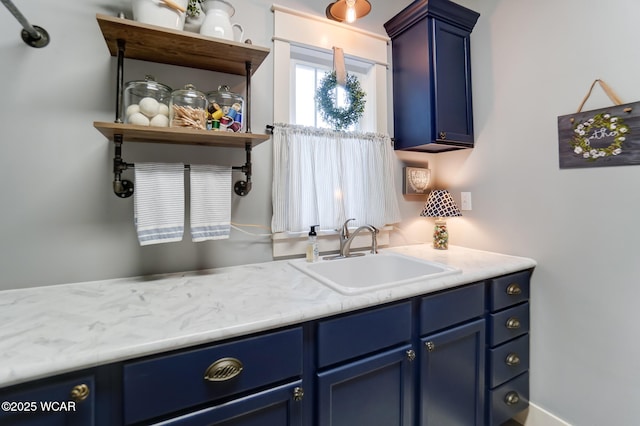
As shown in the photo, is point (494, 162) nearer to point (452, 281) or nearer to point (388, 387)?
point (452, 281)

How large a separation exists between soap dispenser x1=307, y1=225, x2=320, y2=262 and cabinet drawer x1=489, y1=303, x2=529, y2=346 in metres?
0.91

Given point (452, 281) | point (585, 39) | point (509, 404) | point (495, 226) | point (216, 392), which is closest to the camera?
point (216, 392)

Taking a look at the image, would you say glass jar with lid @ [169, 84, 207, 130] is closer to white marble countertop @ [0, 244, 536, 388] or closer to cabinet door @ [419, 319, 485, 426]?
white marble countertop @ [0, 244, 536, 388]

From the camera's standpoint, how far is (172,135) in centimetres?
105

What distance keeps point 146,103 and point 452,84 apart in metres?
1.64

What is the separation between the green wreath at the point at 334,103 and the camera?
1.51 metres

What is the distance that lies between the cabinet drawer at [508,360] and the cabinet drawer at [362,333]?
620 millimetres

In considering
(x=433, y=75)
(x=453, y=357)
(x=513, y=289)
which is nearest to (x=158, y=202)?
(x=453, y=357)

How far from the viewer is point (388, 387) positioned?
40.1 inches

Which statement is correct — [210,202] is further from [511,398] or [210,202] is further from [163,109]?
[511,398]

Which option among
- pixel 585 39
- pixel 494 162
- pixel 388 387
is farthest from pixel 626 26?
pixel 388 387

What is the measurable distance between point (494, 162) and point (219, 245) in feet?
5.46

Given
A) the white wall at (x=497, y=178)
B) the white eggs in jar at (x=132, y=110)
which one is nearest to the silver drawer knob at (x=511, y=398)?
the white wall at (x=497, y=178)

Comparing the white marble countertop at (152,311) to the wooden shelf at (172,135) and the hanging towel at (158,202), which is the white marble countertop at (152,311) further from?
the wooden shelf at (172,135)
